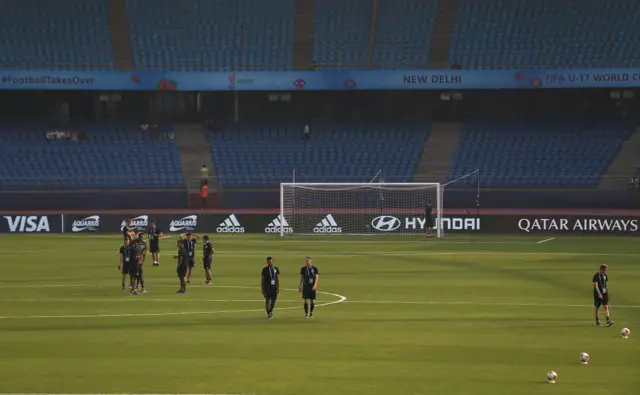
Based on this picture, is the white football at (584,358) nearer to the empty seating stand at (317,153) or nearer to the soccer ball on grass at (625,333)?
the soccer ball on grass at (625,333)

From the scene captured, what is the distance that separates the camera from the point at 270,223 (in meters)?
60.8

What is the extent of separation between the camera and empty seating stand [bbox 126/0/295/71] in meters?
72.3

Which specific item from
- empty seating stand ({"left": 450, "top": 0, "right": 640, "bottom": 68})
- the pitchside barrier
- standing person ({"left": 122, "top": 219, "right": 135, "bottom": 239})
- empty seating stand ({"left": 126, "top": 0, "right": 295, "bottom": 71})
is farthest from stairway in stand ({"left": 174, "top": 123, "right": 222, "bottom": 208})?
standing person ({"left": 122, "top": 219, "right": 135, "bottom": 239})

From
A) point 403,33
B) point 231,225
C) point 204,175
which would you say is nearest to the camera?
point 231,225

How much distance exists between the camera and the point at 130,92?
74.8m

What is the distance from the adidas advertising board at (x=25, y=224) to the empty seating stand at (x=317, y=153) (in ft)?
38.4

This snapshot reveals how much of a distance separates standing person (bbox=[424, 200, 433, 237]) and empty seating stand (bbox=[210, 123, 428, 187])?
867cm

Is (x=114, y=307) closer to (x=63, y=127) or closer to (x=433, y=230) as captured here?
(x=433, y=230)

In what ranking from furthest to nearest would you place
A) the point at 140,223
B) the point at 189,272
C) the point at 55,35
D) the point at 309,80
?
1. the point at 55,35
2. the point at 309,80
3. the point at 140,223
4. the point at 189,272

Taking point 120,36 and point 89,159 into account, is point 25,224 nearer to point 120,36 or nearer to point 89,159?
point 89,159

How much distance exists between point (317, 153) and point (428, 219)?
563 inches

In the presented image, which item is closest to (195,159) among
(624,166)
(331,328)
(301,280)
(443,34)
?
(443,34)

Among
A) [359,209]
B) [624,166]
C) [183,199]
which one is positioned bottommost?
[359,209]

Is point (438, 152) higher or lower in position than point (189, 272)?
higher
